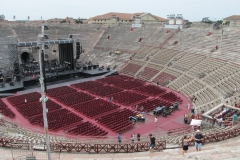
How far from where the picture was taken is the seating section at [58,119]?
26.1 m

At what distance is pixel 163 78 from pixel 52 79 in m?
23.0

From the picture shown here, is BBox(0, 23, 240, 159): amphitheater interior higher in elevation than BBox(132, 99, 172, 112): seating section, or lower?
higher

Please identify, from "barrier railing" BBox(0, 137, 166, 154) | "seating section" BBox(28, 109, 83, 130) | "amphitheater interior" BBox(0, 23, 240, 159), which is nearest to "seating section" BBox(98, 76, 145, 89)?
"amphitheater interior" BBox(0, 23, 240, 159)

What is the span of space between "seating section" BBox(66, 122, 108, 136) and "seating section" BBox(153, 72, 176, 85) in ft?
68.8

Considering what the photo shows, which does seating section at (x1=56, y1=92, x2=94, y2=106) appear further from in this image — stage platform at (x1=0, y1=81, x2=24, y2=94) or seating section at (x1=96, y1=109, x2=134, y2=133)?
stage platform at (x1=0, y1=81, x2=24, y2=94)

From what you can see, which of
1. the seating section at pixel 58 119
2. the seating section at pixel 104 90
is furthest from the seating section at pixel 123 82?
the seating section at pixel 58 119

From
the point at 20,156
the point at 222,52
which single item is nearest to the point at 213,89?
the point at 222,52

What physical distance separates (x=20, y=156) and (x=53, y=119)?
1416 cm

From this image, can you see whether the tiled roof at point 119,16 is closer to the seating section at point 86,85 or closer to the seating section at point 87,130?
the seating section at point 86,85

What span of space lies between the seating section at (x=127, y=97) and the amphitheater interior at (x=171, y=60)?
780 centimetres

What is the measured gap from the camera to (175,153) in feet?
46.1

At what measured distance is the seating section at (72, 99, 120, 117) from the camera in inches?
1174

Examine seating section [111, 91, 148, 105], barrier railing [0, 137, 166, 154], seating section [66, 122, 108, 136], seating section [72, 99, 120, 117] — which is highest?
barrier railing [0, 137, 166, 154]

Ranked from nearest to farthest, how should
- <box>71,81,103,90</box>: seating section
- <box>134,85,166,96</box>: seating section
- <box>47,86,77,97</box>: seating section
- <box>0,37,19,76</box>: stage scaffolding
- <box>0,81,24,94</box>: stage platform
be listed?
1. <box>134,85,166,96</box>: seating section
2. <box>47,86,77,97</box>: seating section
3. <box>0,81,24,94</box>: stage platform
4. <box>71,81,103,90</box>: seating section
5. <box>0,37,19,76</box>: stage scaffolding
